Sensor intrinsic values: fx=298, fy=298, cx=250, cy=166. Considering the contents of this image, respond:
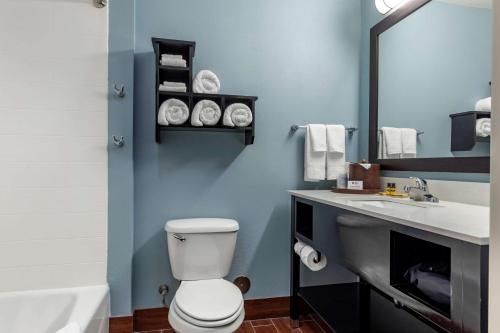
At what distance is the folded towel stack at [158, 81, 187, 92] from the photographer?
1.72m

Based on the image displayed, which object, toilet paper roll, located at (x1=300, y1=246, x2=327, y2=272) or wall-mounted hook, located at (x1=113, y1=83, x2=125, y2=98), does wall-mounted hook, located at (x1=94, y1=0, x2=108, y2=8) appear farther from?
toilet paper roll, located at (x1=300, y1=246, x2=327, y2=272)

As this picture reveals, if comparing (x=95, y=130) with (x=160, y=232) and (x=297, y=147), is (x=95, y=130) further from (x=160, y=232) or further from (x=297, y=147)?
(x=297, y=147)

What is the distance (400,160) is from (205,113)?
1.24m

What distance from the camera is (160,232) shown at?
6.32 ft

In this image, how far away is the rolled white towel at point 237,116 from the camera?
1815 millimetres

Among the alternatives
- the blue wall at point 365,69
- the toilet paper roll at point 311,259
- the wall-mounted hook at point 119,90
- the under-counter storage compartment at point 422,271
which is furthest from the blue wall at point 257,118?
the under-counter storage compartment at point 422,271

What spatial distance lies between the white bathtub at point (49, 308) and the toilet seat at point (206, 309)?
1.37ft

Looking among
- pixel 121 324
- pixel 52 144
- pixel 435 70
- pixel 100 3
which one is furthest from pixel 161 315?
pixel 435 70

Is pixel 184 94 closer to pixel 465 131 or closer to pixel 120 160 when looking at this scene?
pixel 120 160

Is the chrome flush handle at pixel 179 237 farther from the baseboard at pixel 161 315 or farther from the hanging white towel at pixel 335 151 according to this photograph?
the hanging white towel at pixel 335 151

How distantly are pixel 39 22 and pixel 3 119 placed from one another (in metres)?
0.58

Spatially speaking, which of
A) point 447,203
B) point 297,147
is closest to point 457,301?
point 447,203

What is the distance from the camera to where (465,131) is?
144 centimetres

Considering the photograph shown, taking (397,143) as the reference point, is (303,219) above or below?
below
